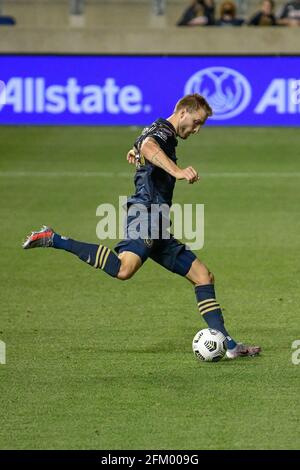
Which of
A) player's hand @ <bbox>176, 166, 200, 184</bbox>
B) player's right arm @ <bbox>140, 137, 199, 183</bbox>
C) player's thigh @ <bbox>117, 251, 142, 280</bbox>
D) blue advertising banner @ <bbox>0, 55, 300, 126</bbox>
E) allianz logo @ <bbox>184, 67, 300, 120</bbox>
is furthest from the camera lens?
blue advertising banner @ <bbox>0, 55, 300, 126</bbox>

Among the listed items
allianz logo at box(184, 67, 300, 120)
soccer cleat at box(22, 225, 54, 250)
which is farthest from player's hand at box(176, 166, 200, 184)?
allianz logo at box(184, 67, 300, 120)

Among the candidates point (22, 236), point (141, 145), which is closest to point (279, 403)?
point (141, 145)

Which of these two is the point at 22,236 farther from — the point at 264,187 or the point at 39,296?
the point at 264,187

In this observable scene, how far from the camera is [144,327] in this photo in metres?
10.4

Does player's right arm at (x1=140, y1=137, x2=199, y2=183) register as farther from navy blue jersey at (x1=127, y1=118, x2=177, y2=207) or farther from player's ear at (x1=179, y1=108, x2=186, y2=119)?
player's ear at (x1=179, y1=108, x2=186, y2=119)

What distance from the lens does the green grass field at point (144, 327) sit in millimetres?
7480

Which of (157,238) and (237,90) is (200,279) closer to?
(157,238)

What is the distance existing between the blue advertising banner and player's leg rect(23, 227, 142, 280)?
46.3ft

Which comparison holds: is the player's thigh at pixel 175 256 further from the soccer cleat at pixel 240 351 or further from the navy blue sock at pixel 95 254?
the soccer cleat at pixel 240 351

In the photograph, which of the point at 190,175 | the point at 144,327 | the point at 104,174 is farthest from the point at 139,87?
the point at 190,175

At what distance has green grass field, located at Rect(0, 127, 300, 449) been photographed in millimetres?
7480

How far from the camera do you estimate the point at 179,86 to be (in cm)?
2341

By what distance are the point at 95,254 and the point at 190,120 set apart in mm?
1280

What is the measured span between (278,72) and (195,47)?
184 centimetres
